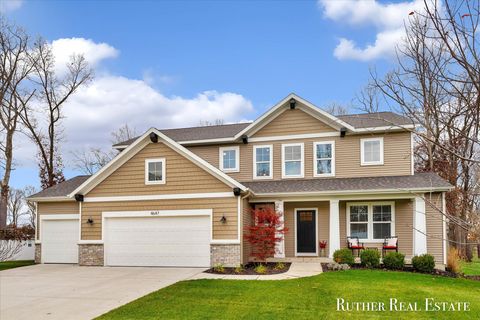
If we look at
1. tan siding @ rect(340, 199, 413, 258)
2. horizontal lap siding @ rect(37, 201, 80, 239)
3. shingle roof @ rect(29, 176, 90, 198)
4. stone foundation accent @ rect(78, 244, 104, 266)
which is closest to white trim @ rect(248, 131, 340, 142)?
tan siding @ rect(340, 199, 413, 258)

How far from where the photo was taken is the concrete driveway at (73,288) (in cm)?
930

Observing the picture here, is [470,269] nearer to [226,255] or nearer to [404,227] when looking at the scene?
[404,227]

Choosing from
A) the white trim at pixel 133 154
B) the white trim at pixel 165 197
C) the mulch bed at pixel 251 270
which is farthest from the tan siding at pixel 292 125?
the mulch bed at pixel 251 270

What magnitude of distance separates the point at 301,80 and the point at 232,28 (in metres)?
3.83

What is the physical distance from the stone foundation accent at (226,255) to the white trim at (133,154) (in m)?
2.29

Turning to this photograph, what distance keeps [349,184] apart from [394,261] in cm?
362

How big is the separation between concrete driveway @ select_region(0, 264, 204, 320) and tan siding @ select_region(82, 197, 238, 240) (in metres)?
1.56

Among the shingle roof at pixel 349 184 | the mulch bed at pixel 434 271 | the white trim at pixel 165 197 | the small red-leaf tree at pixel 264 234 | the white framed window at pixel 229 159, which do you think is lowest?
the mulch bed at pixel 434 271

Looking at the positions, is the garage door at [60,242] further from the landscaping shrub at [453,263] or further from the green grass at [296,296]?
the landscaping shrub at [453,263]

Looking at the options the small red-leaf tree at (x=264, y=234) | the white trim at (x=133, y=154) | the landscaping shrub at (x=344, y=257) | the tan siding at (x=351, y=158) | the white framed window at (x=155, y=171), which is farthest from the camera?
the tan siding at (x=351, y=158)

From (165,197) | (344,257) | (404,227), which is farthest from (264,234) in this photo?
(404,227)

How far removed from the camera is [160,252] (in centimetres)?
1609

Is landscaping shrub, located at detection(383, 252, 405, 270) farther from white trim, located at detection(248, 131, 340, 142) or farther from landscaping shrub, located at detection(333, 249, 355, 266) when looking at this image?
white trim, located at detection(248, 131, 340, 142)

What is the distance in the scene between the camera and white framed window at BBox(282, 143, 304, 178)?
18.8 metres
